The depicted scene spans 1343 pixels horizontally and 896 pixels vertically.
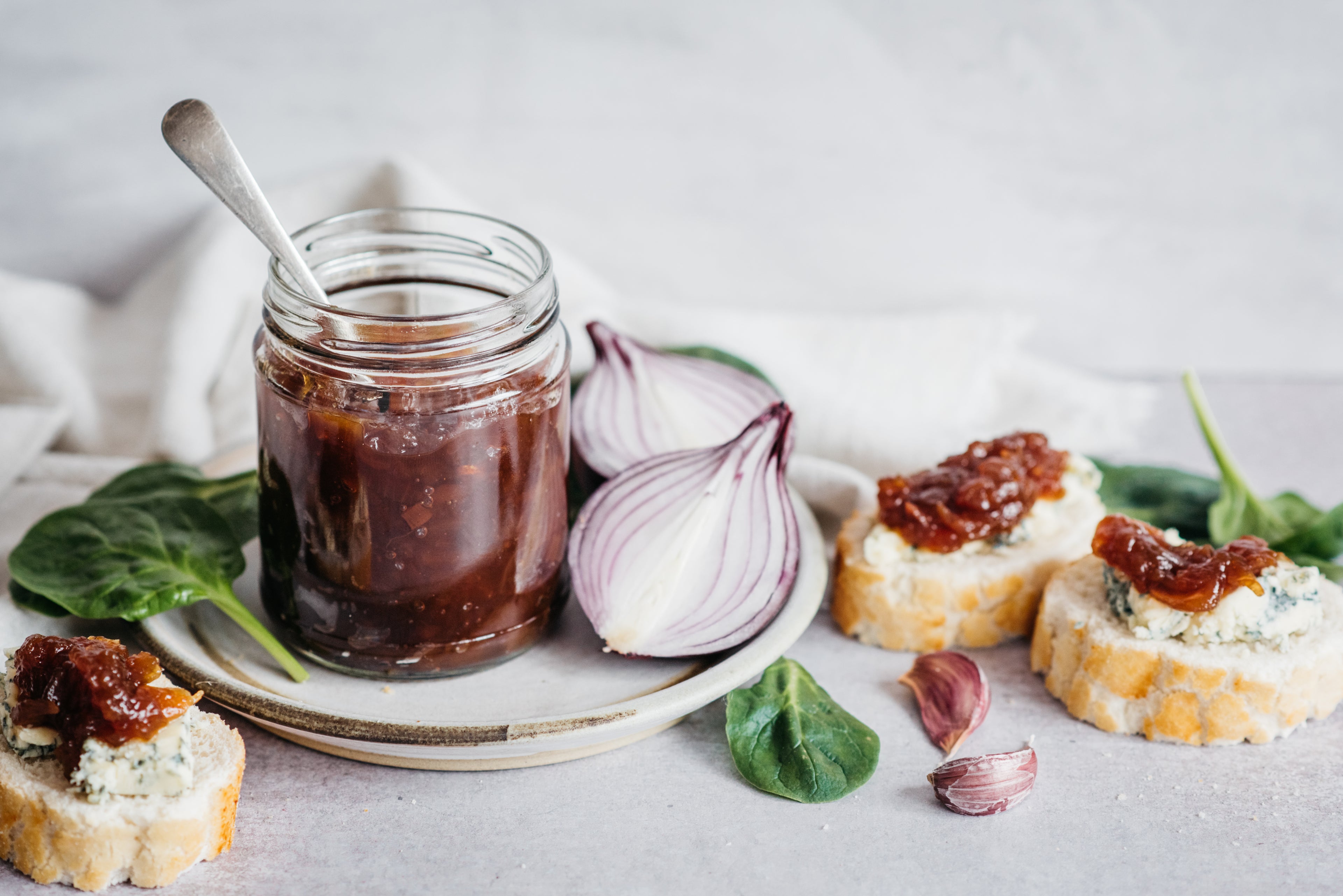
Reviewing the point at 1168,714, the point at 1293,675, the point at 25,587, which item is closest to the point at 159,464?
the point at 25,587

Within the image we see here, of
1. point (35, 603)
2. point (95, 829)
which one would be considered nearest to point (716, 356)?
point (35, 603)

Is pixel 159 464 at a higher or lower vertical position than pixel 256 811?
higher

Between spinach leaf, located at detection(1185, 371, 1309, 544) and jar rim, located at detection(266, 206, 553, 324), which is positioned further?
spinach leaf, located at detection(1185, 371, 1309, 544)

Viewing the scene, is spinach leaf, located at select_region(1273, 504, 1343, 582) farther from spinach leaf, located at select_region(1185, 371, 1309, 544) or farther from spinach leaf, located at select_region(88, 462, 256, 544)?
spinach leaf, located at select_region(88, 462, 256, 544)

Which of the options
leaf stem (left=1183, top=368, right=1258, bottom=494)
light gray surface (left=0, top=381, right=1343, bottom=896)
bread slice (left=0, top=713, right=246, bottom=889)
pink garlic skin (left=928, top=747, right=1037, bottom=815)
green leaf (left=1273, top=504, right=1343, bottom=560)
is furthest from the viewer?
leaf stem (left=1183, top=368, right=1258, bottom=494)

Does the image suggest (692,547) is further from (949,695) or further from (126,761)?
(126,761)

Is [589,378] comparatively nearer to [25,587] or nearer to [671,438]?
[671,438]

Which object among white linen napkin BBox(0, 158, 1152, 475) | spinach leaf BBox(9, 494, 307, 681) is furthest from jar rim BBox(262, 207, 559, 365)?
white linen napkin BBox(0, 158, 1152, 475)
